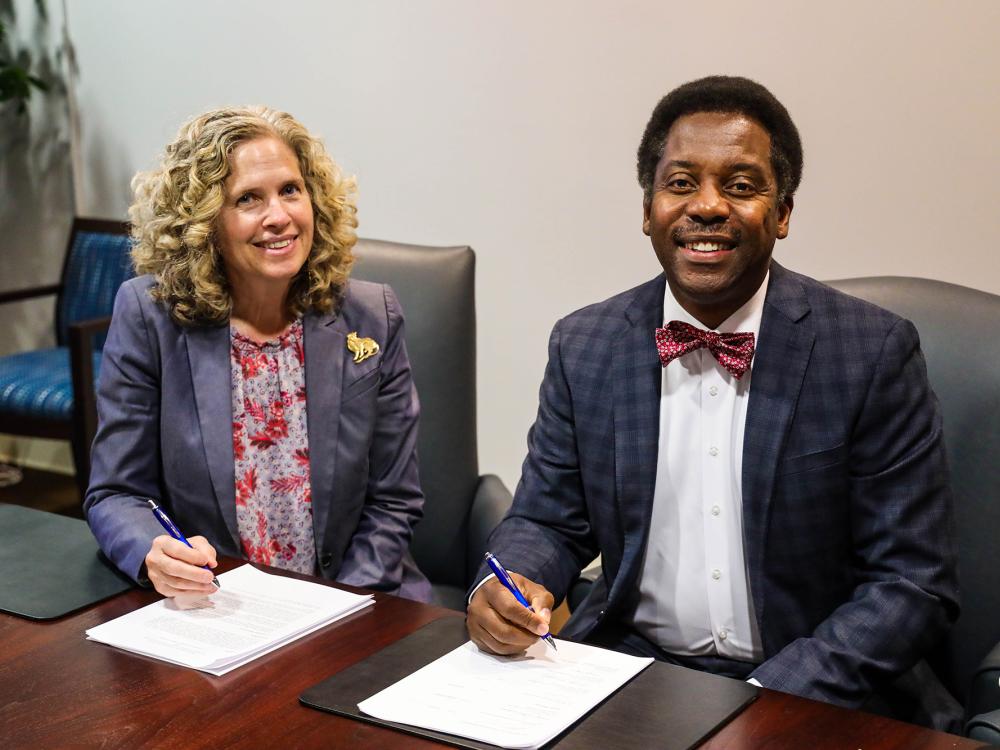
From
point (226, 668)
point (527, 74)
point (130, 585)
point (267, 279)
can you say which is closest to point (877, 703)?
point (226, 668)

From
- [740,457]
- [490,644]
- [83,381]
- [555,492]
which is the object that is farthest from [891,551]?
[83,381]

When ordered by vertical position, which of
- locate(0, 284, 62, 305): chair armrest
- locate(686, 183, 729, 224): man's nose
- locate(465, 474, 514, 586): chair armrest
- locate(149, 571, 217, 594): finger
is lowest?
locate(465, 474, 514, 586): chair armrest

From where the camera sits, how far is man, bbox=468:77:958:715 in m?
1.75

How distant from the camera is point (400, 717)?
1.37 metres

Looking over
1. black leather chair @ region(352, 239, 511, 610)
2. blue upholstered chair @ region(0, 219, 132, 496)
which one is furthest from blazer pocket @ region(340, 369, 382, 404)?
blue upholstered chair @ region(0, 219, 132, 496)

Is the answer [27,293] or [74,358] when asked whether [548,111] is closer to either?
[74,358]

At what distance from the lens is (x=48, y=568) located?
6.23 ft

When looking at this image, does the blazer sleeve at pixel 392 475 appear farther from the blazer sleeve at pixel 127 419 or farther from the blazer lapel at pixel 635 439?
the blazer lapel at pixel 635 439

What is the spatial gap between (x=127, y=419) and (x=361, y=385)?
43 centimetres

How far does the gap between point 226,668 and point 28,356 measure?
10.4 ft

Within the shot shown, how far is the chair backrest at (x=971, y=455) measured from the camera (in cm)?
200

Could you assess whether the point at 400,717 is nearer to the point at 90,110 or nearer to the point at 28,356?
the point at 28,356

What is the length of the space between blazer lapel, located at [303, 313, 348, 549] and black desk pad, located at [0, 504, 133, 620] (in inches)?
16.2

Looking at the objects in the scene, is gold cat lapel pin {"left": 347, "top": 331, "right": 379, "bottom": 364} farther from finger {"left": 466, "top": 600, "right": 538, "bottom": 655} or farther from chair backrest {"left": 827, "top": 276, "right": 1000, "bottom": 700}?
chair backrest {"left": 827, "top": 276, "right": 1000, "bottom": 700}
